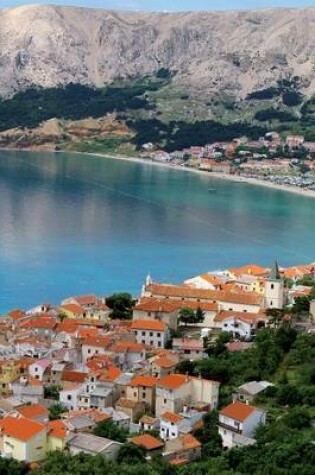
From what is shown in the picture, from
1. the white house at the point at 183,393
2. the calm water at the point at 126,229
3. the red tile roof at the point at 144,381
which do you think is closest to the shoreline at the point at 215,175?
the calm water at the point at 126,229

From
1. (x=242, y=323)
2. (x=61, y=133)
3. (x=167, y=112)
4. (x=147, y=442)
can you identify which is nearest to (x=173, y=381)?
(x=147, y=442)

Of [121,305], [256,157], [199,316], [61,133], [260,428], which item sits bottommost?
[256,157]

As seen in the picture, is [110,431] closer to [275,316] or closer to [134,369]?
[134,369]

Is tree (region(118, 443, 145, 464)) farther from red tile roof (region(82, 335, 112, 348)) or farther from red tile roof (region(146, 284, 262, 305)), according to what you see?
red tile roof (region(146, 284, 262, 305))

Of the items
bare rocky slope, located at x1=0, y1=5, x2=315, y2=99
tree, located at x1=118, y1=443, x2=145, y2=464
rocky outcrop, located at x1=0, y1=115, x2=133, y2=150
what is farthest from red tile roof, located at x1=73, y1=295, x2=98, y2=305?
bare rocky slope, located at x1=0, y1=5, x2=315, y2=99

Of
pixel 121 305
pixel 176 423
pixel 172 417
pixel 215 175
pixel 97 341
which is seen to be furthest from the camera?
pixel 215 175

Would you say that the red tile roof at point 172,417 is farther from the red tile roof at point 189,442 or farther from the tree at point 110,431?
the tree at point 110,431
